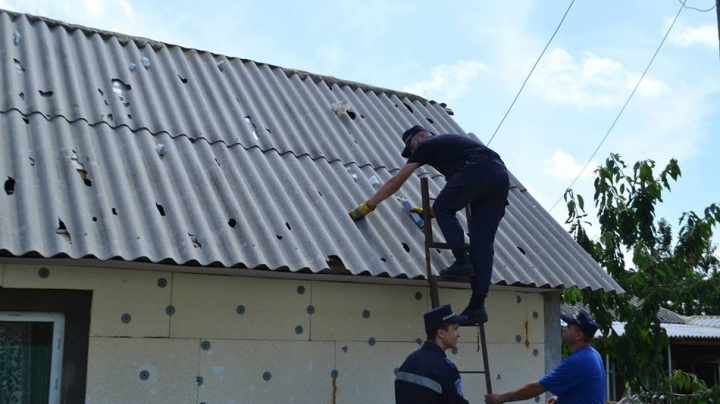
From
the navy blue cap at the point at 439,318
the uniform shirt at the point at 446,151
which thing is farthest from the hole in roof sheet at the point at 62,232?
the uniform shirt at the point at 446,151

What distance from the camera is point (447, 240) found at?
621cm

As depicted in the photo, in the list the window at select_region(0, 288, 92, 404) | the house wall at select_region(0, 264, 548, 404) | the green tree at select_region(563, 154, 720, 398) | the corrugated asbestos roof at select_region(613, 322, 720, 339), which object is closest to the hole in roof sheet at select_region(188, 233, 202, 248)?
the house wall at select_region(0, 264, 548, 404)

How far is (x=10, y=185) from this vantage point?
5383 millimetres

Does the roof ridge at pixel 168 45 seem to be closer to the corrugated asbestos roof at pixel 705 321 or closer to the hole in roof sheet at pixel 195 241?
the hole in roof sheet at pixel 195 241

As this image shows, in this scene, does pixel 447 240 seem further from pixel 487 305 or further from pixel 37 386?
pixel 37 386

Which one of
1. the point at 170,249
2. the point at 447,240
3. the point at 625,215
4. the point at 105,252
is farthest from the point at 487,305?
the point at 625,215

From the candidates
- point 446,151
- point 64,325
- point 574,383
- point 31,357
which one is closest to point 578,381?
point 574,383

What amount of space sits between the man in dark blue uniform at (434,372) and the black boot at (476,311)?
92 centimetres

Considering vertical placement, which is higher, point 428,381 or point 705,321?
point 705,321

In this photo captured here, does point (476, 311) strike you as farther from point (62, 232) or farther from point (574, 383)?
point (62, 232)

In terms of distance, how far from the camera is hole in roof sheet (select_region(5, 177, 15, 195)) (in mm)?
5320

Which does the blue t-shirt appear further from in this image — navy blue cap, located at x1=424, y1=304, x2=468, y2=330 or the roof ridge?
the roof ridge

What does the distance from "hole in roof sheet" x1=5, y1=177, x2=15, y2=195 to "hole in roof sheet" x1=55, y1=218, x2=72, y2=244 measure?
1.37ft

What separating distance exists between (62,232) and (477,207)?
2960mm
